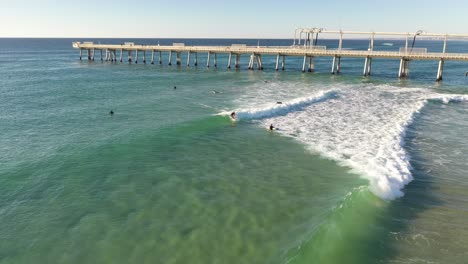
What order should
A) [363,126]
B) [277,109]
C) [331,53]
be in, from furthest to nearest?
[331,53] → [277,109] → [363,126]

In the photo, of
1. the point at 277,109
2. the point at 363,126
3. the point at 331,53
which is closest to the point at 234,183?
the point at 363,126

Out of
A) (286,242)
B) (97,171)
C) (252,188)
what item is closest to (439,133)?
(252,188)

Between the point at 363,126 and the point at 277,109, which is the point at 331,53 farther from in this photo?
the point at 363,126

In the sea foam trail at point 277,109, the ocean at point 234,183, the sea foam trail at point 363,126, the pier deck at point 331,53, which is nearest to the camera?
the ocean at point 234,183

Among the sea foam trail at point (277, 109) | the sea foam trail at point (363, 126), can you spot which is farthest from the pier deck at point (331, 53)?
the sea foam trail at point (277, 109)

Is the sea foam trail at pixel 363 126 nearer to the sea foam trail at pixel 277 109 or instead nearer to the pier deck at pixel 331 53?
the sea foam trail at pixel 277 109

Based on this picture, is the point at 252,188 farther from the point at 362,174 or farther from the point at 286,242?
the point at 362,174

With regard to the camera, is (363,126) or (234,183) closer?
(234,183)
